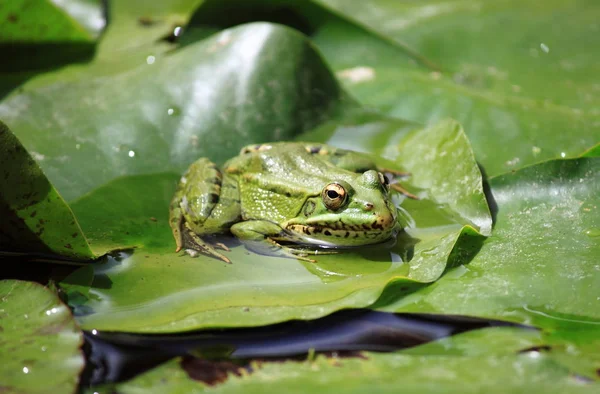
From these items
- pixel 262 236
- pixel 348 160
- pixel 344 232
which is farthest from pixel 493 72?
pixel 262 236

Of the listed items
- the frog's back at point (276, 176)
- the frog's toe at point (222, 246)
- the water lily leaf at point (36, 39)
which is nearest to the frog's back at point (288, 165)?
the frog's back at point (276, 176)

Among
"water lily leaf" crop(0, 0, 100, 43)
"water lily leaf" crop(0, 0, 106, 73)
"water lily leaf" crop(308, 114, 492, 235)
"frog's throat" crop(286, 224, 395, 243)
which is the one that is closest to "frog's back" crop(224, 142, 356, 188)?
"frog's throat" crop(286, 224, 395, 243)

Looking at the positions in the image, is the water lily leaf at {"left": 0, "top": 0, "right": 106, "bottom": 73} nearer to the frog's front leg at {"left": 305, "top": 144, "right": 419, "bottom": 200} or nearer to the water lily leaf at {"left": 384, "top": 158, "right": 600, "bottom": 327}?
the frog's front leg at {"left": 305, "top": 144, "right": 419, "bottom": 200}

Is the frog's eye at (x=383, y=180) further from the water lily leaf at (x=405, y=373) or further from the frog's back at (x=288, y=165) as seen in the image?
the water lily leaf at (x=405, y=373)

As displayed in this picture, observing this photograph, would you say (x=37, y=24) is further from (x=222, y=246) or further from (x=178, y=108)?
(x=222, y=246)

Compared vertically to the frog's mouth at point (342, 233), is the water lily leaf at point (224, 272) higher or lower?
higher

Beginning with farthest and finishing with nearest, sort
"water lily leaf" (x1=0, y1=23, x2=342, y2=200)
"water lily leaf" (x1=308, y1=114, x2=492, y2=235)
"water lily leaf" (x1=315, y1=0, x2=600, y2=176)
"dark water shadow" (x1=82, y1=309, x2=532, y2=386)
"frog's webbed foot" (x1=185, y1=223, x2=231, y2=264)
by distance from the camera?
"water lily leaf" (x1=315, y1=0, x2=600, y2=176)
"water lily leaf" (x1=0, y1=23, x2=342, y2=200)
"water lily leaf" (x1=308, y1=114, x2=492, y2=235)
"frog's webbed foot" (x1=185, y1=223, x2=231, y2=264)
"dark water shadow" (x1=82, y1=309, x2=532, y2=386)
